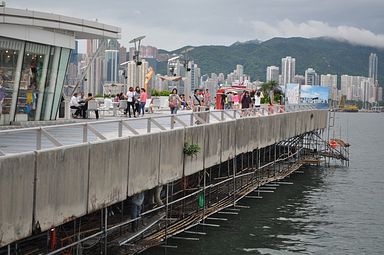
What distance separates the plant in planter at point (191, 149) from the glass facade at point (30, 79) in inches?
280

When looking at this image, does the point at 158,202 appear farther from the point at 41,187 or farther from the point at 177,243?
the point at 41,187

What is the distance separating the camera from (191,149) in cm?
2670

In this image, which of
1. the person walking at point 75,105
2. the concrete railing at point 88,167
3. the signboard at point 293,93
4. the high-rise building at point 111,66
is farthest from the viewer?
the high-rise building at point 111,66

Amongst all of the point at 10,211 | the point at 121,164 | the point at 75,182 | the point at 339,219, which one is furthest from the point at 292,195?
the point at 10,211

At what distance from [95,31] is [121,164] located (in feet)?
46.3

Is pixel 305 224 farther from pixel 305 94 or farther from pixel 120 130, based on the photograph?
pixel 305 94

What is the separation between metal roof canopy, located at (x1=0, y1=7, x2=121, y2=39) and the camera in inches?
1047

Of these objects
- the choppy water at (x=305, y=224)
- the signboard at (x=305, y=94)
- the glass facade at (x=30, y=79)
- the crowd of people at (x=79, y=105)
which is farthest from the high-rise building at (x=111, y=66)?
the glass facade at (x=30, y=79)

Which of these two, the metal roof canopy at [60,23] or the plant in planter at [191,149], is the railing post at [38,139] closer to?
the plant in planter at [191,149]

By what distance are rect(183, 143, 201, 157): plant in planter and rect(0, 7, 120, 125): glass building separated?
714 centimetres

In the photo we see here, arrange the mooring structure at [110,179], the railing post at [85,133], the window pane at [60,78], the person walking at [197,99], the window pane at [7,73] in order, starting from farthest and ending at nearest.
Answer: the person walking at [197,99], the window pane at [60,78], the window pane at [7,73], the railing post at [85,133], the mooring structure at [110,179]

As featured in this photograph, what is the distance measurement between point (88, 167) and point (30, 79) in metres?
11.0

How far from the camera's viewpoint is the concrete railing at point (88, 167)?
15.2 metres

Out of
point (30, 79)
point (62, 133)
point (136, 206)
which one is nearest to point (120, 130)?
point (62, 133)
